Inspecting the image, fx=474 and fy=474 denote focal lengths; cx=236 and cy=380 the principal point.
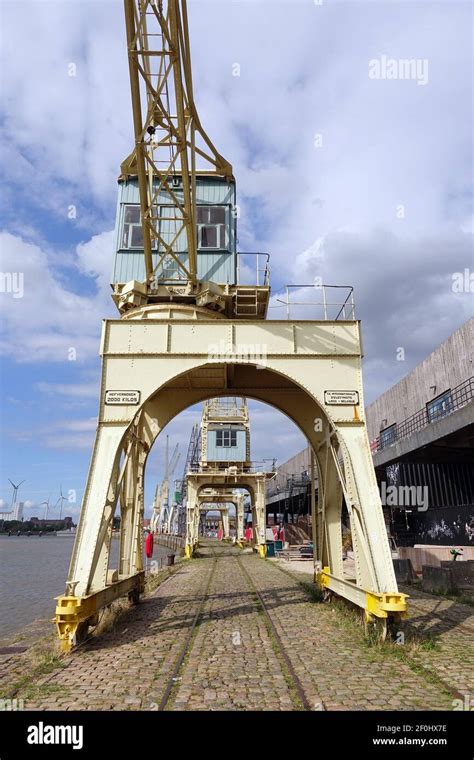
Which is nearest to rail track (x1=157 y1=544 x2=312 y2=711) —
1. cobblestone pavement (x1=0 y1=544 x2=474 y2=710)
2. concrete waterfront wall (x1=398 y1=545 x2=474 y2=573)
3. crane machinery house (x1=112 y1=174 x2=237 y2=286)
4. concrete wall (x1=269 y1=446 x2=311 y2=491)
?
cobblestone pavement (x1=0 y1=544 x2=474 y2=710)

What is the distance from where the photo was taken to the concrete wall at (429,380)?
2655 cm

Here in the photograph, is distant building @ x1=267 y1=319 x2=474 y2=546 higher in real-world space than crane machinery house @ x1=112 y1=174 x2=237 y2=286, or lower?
lower

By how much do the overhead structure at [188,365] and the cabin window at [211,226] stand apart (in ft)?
0.13

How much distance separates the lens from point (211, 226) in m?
15.5

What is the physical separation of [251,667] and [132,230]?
1238cm

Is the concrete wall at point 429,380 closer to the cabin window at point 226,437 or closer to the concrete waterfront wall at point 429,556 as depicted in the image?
the concrete waterfront wall at point 429,556

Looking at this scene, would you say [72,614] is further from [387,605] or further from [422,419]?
[422,419]

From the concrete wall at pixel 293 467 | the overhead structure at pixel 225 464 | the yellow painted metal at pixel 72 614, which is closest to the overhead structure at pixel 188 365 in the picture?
the yellow painted metal at pixel 72 614

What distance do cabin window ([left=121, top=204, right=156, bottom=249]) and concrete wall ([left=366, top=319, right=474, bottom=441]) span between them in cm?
1900

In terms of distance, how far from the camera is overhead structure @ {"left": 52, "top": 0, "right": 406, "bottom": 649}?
9805 millimetres
